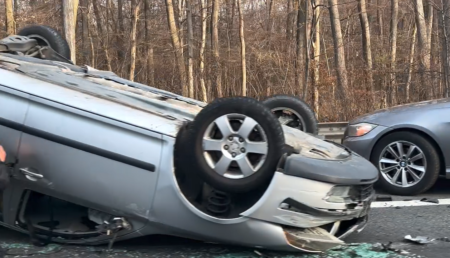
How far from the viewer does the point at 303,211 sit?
327 centimetres

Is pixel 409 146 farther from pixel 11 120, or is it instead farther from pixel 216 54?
pixel 216 54

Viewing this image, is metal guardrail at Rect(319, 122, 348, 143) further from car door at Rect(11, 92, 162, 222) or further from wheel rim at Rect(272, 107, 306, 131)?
car door at Rect(11, 92, 162, 222)

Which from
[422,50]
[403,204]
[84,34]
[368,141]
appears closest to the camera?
[403,204]

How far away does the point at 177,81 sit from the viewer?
19734mm

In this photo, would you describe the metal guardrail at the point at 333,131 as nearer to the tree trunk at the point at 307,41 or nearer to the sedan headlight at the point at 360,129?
the sedan headlight at the point at 360,129

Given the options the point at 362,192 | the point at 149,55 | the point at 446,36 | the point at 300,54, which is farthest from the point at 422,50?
the point at 362,192

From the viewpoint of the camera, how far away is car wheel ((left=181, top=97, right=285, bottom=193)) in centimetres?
322

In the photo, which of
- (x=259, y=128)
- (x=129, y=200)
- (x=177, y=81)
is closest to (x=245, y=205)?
(x=259, y=128)

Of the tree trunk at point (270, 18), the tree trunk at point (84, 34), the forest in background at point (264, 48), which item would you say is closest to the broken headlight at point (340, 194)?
the forest in background at point (264, 48)

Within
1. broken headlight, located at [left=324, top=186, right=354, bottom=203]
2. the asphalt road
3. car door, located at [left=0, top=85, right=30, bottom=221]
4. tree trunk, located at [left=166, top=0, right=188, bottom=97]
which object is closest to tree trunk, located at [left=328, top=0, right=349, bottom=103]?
tree trunk, located at [left=166, top=0, right=188, bottom=97]

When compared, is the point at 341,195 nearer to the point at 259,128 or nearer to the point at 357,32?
the point at 259,128

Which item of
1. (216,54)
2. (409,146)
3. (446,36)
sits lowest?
(409,146)

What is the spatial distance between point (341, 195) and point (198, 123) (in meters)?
1.09

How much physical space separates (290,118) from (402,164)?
1.55 meters
